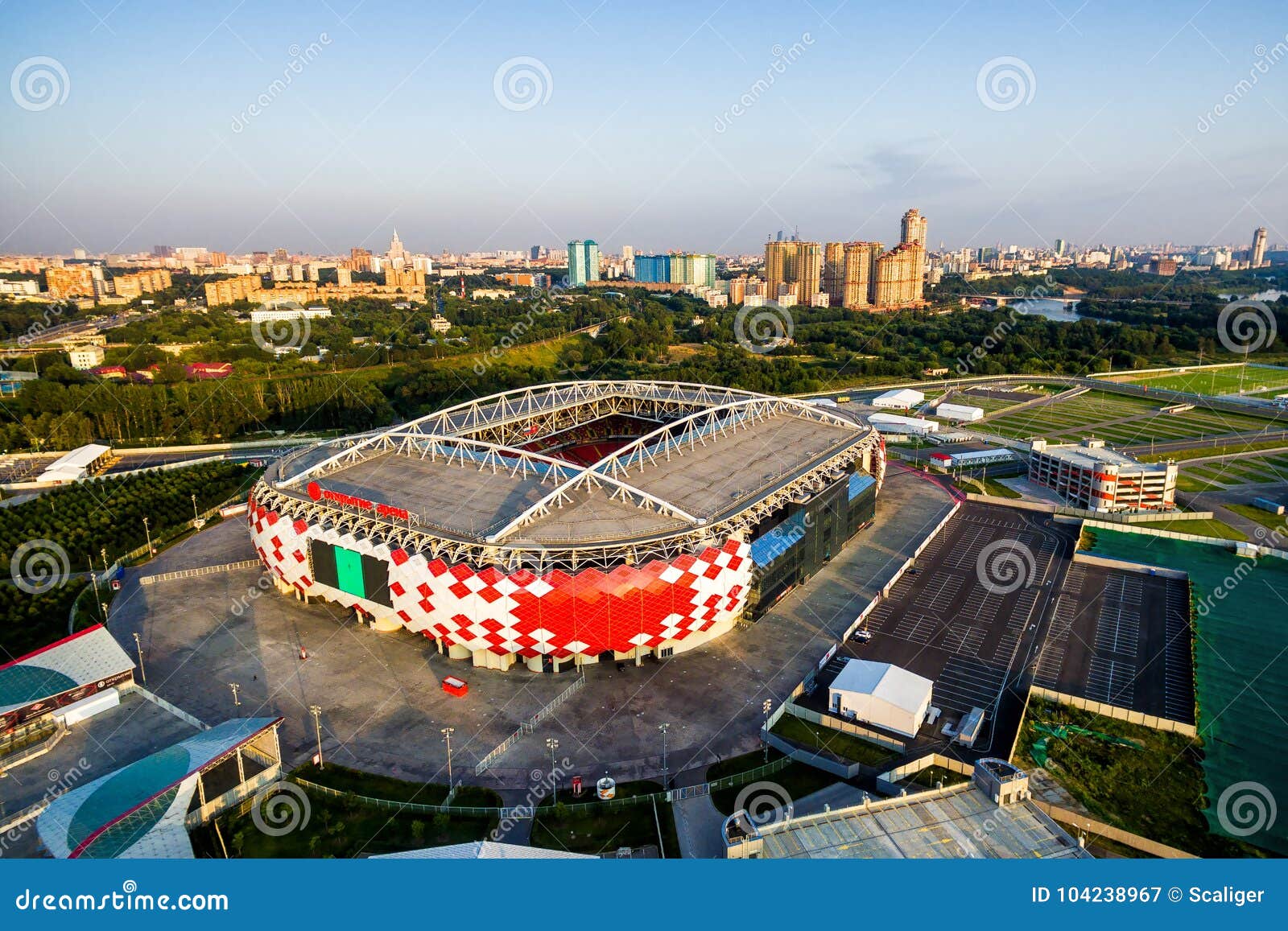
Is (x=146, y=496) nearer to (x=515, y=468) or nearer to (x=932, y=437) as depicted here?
(x=515, y=468)

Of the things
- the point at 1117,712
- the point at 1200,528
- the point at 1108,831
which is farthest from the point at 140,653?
the point at 1200,528

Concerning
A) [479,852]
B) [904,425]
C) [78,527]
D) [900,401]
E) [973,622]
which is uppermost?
[479,852]


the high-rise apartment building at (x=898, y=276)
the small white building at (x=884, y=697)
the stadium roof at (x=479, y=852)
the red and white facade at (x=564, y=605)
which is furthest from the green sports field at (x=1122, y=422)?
the high-rise apartment building at (x=898, y=276)

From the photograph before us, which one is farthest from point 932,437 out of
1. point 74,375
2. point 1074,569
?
point 74,375

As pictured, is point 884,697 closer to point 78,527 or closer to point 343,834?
point 343,834

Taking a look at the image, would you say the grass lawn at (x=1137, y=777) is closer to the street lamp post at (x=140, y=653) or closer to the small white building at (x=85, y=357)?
the street lamp post at (x=140, y=653)

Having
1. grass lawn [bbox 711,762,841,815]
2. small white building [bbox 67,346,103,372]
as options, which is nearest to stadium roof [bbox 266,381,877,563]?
grass lawn [bbox 711,762,841,815]
